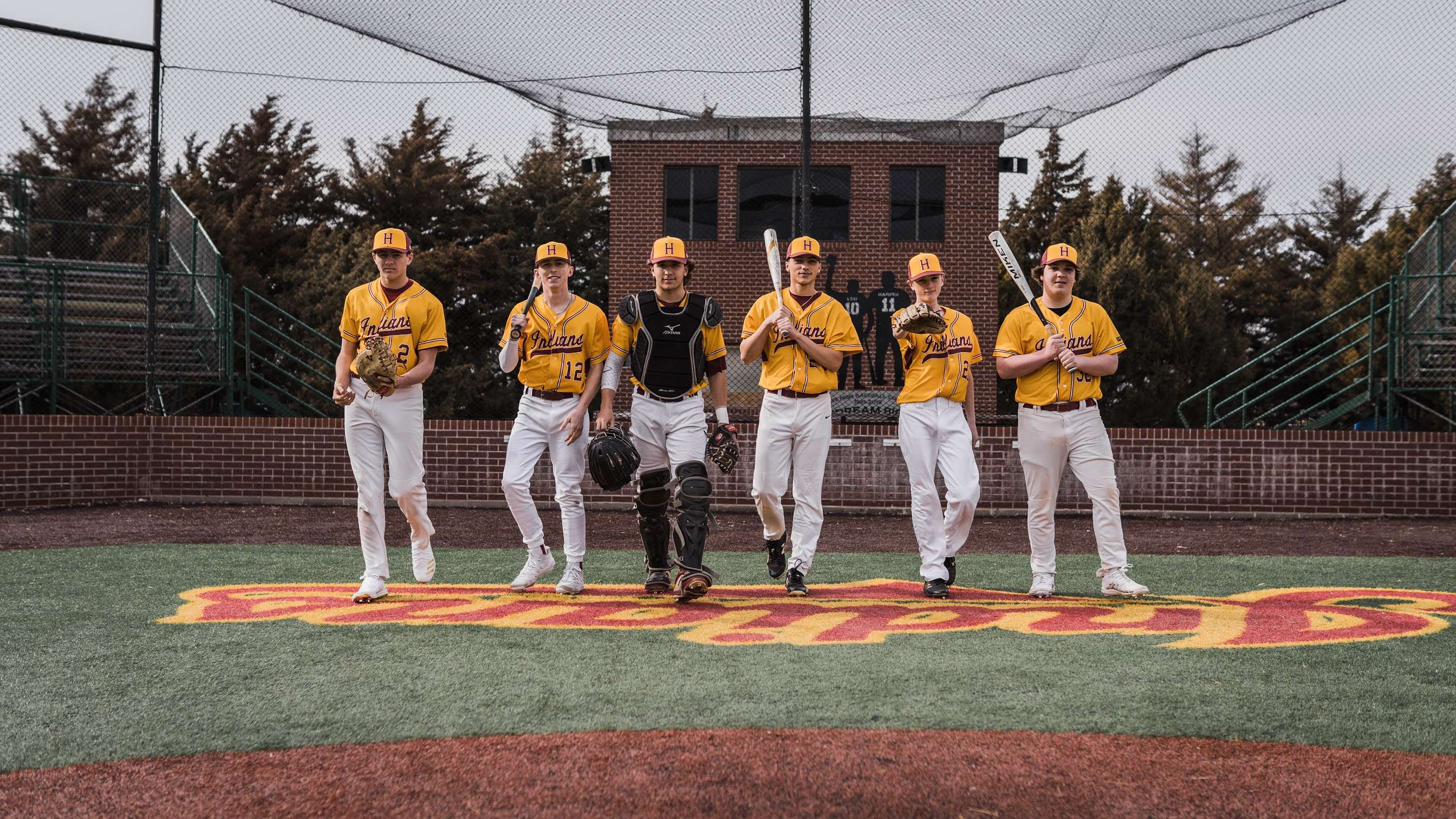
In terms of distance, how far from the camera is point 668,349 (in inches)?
250

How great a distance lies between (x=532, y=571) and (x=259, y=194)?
94.8 feet

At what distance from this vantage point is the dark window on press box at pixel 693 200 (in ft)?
70.1

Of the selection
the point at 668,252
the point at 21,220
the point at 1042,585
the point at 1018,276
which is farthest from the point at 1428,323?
the point at 21,220

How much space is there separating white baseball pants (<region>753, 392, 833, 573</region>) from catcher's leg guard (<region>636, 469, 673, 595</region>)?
61 cm

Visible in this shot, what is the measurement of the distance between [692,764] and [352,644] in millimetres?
2211

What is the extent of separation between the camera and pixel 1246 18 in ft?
34.6

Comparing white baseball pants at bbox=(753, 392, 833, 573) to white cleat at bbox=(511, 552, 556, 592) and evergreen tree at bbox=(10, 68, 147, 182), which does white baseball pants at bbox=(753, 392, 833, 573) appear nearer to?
white cleat at bbox=(511, 552, 556, 592)

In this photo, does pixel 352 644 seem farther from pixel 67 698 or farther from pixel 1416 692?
pixel 1416 692

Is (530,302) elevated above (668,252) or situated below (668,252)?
below

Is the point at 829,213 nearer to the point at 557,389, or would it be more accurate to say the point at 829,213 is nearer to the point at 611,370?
the point at 611,370

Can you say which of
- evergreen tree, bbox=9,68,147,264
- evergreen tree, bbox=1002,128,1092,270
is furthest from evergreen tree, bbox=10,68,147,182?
evergreen tree, bbox=1002,128,1092,270

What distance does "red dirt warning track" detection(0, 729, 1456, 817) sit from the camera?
2.97m

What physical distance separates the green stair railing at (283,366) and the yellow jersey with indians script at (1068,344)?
36.7 feet

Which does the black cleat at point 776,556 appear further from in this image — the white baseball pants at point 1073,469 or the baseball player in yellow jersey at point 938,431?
Result: the white baseball pants at point 1073,469
